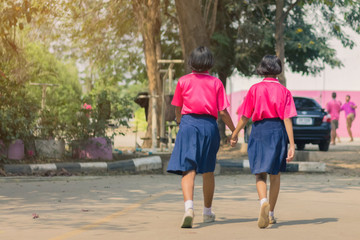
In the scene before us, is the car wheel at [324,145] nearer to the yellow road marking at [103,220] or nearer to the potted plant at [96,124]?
the potted plant at [96,124]

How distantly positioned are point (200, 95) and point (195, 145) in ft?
1.71

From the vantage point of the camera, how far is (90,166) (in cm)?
1512

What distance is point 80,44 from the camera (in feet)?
105

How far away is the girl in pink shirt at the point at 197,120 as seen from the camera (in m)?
7.73

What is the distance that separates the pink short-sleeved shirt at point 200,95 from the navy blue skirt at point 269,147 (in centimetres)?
49

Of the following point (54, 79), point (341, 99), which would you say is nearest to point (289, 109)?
point (341, 99)

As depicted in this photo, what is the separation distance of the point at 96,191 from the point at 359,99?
3829 cm

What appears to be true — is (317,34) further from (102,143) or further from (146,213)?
(146,213)

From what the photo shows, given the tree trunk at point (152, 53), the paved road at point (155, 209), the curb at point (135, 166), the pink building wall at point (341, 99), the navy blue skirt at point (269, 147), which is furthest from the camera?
the pink building wall at point (341, 99)

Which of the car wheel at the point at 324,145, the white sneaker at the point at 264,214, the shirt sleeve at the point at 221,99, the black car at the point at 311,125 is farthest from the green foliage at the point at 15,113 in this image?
the car wheel at the point at 324,145

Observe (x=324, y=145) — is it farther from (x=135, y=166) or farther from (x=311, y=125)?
(x=135, y=166)

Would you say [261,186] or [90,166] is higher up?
[261,186]

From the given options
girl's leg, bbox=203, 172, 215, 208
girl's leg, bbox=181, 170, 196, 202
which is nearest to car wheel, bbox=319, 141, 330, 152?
girl's leg, bbox=203, 172, 215, 208

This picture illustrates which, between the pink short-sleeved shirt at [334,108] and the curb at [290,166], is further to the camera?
the pink short-sleeved shirt at [334,108]
